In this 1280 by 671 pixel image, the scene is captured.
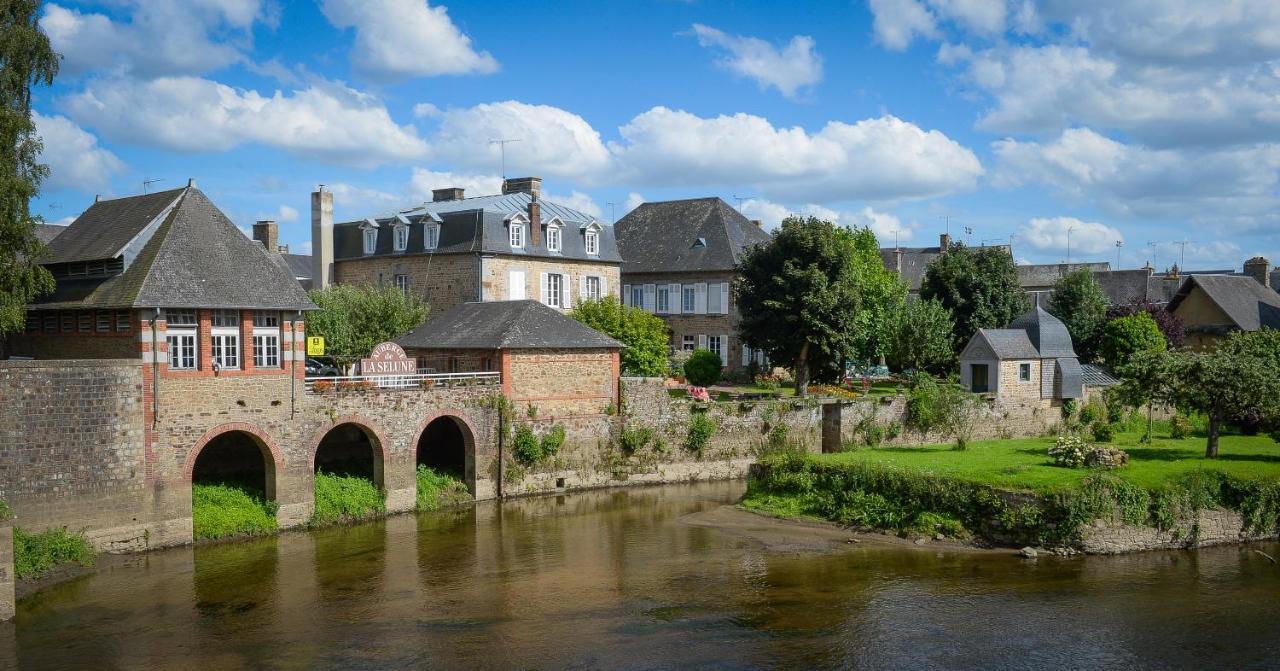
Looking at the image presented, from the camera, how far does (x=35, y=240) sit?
22594 mm

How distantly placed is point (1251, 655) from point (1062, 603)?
356 cm

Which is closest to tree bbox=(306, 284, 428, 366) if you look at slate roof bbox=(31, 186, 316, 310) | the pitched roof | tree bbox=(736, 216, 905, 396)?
slate roof bbox=(31, 186, 316, 310)

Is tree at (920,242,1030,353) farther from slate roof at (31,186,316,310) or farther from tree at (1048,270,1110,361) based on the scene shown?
slate roof at (31,186,316,310)

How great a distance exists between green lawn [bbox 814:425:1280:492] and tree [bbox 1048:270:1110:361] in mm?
13369

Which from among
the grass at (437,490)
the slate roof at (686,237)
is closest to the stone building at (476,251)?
the slate roof at (686,237)

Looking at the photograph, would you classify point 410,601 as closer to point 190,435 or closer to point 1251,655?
point 190,435

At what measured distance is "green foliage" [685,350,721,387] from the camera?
42.8 meters

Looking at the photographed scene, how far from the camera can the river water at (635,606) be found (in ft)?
56.6

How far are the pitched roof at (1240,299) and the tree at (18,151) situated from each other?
4806 cm

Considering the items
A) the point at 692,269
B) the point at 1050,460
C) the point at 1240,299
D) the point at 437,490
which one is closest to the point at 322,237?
the point at 692,269

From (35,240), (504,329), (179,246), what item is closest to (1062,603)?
(504,329)

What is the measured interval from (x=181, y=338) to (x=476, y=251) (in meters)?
16.6

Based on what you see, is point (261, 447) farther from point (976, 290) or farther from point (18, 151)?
point (976, 290)

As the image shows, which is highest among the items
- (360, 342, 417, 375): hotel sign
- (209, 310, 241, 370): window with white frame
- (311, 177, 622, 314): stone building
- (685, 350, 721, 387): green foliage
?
(311, 177, 622, 314): stone building
